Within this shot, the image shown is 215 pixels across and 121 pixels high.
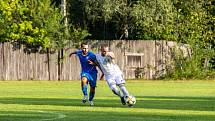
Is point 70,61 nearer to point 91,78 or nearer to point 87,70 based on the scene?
point 87,70

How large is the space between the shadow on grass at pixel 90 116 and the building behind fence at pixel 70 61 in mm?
34504

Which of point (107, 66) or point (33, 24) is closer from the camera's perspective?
point (107, 66)

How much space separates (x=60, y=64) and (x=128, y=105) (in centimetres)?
3228

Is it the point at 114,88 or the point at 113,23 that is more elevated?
the point at 113,23

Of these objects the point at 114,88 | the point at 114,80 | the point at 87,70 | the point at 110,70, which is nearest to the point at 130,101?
the point at 114,88

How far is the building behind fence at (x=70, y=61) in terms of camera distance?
5350cm

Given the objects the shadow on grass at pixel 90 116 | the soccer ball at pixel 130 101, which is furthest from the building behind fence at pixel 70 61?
the shadow on grass at pixel 90 116

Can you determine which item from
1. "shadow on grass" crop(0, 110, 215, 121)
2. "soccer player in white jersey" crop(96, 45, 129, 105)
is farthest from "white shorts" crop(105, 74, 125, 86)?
"shadow on grass" crop(0, 110, 215, 121)

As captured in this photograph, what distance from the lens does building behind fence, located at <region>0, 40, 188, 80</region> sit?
53.5 metres

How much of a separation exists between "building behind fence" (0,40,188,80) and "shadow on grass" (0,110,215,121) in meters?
34.5

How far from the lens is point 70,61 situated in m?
54.1

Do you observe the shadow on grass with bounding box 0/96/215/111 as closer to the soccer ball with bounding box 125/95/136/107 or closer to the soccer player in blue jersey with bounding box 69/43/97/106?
the soccer ball with bounding box 125/95/136/107

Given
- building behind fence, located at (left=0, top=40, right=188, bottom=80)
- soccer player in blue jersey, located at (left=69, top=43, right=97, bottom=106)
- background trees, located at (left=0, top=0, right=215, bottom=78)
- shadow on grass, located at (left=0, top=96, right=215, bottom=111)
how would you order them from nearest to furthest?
shadow on grass, located at (left=0, top=96, right=215, bottom=111)
soccer player in blue jersey, located at (left=69, top=43, right=97, bottom=106)
background trees, located at (left=0, top=0, right=215, bottom=78)
building behind fence, located at (left=0, top=40, right=188, bottom=80)

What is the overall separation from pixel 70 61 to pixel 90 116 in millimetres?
36440
